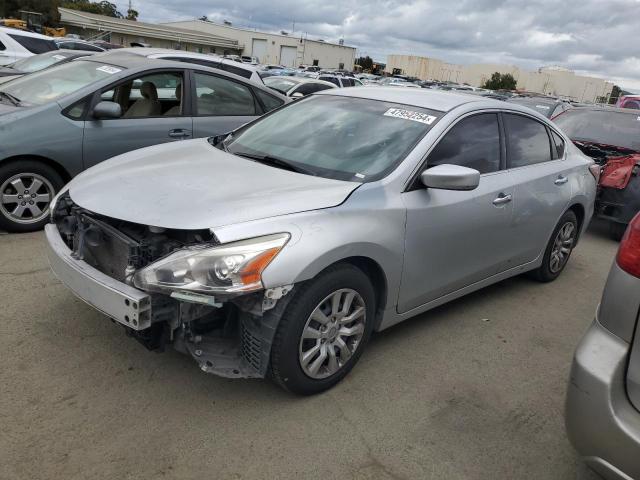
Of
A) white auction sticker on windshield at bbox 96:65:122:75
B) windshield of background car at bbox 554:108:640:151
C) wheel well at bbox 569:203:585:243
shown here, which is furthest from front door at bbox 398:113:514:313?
windshield of background car at bbox 554:108:640:151

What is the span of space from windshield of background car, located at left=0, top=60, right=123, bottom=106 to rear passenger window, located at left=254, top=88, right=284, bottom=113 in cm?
164

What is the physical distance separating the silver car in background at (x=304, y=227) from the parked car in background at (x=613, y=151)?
3.22 metres

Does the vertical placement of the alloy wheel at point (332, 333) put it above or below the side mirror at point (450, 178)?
below

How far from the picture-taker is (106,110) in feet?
16.6

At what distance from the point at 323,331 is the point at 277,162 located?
116 centimetres

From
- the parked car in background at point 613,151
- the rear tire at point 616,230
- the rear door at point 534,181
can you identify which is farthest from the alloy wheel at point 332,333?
the rear tire at point 616,230

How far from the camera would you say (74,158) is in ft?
16.5

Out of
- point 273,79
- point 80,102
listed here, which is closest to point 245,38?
point 273,79

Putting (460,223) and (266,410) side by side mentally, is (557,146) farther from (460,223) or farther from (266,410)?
(266,410)

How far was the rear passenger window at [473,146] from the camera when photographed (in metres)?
3.45

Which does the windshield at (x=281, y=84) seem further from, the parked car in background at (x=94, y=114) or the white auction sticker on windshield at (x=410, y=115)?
the white auction sticker on windshield at (x=410, y=115)

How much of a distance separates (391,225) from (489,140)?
138cm

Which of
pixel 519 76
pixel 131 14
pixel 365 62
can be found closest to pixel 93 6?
pixel 131 14

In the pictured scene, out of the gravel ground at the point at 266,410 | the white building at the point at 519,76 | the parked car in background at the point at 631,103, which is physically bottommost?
the gravel ground at the point at 266,410
